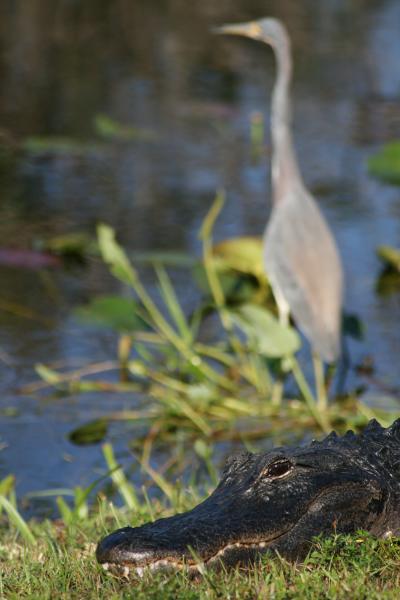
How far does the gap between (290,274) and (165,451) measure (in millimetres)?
856

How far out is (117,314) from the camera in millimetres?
4625

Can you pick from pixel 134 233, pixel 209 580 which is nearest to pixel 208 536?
pixel 209 580

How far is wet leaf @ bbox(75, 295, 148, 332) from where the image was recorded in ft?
15.0

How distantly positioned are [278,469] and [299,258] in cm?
212

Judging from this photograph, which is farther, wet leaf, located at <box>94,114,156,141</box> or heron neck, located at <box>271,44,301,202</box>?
wet leaf, located at <box>94,114,156,141</box>

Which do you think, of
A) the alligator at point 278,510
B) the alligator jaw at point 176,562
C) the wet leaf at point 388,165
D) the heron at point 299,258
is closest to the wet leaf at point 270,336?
the heron at point 299,258

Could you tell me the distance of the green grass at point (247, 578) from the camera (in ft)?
6.93

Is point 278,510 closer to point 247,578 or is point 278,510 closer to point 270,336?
point 247,578

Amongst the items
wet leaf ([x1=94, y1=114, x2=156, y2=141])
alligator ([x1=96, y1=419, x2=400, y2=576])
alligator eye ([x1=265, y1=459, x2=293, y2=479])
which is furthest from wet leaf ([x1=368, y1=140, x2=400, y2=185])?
alligator eye ([x1=265, y1=459, x2=293, y2=479])

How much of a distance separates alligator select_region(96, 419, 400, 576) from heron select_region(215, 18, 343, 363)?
1.56m

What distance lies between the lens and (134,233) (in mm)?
6254

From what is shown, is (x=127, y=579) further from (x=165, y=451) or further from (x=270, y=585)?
(x=165, y=451)

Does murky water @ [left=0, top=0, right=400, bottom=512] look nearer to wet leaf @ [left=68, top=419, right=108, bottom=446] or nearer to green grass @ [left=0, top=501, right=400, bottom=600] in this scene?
wet leaf @ [left=68, top=419, right=108, bottom=446]

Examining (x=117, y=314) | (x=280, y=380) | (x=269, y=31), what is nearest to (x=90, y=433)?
(x=117, y=314)
